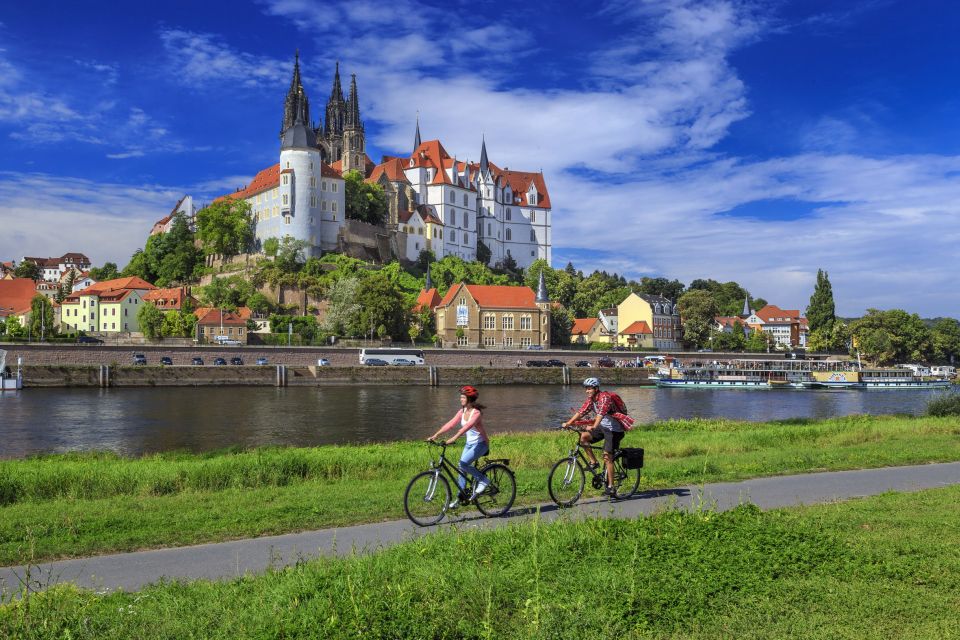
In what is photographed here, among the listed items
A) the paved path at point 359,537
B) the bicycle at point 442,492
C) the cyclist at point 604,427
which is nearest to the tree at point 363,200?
the paved path at point 359,537

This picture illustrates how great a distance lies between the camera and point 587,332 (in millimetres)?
121062

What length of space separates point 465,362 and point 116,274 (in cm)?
A: 7409

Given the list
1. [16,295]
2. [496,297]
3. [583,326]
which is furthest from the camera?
[583,326]

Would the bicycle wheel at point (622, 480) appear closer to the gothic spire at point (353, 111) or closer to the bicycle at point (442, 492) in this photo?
the bicycle at point (442, 492)

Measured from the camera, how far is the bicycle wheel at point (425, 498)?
10.1 metres

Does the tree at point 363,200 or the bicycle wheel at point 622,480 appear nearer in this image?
the bicycle wheel at point 622,480

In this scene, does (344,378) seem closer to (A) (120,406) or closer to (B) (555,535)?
(A) (120,406)

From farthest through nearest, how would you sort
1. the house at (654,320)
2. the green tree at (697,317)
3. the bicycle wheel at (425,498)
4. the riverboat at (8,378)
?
the house at (654,320) → the green tree at (697,317) → the riverboat at (8,378) → the bicycle wheel at (425,498)

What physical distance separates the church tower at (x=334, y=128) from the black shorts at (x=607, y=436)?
135m

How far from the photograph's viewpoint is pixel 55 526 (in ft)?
33.0

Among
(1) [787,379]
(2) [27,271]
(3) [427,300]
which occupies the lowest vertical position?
(1) [787,379]

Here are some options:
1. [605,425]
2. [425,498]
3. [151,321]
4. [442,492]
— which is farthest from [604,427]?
[151,321]

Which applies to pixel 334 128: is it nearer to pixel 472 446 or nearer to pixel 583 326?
pixel 583 326

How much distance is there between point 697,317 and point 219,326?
67010 millimetres
